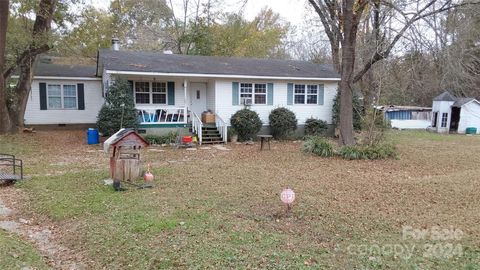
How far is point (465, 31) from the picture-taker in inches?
487

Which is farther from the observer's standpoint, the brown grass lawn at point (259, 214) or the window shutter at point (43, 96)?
the window shutter at point (43, 96)

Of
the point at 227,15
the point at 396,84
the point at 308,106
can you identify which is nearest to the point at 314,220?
the point at 308,106

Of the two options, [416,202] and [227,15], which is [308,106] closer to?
[416,202]

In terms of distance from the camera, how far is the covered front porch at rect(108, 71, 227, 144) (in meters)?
15.0

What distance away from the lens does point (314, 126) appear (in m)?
16.9

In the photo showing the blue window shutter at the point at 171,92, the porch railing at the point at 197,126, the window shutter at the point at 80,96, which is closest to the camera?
the porch railing at the point at 197,126

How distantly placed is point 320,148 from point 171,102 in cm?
748

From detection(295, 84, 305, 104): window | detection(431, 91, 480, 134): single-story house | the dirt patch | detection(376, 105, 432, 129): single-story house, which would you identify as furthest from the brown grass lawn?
detection(376, 105, 432, 129): single-story house

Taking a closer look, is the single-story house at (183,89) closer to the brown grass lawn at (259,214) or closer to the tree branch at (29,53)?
the tree branch at (29,53)

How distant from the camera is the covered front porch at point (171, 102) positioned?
1499 cm

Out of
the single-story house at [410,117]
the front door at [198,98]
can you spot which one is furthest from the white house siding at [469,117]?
the front door at [198,98]

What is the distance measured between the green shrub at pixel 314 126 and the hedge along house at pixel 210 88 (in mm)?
360

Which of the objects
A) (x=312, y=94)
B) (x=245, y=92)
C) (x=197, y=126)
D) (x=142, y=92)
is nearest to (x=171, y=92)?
(x=142, y=92)

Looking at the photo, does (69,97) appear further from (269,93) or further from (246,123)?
(269,93)
